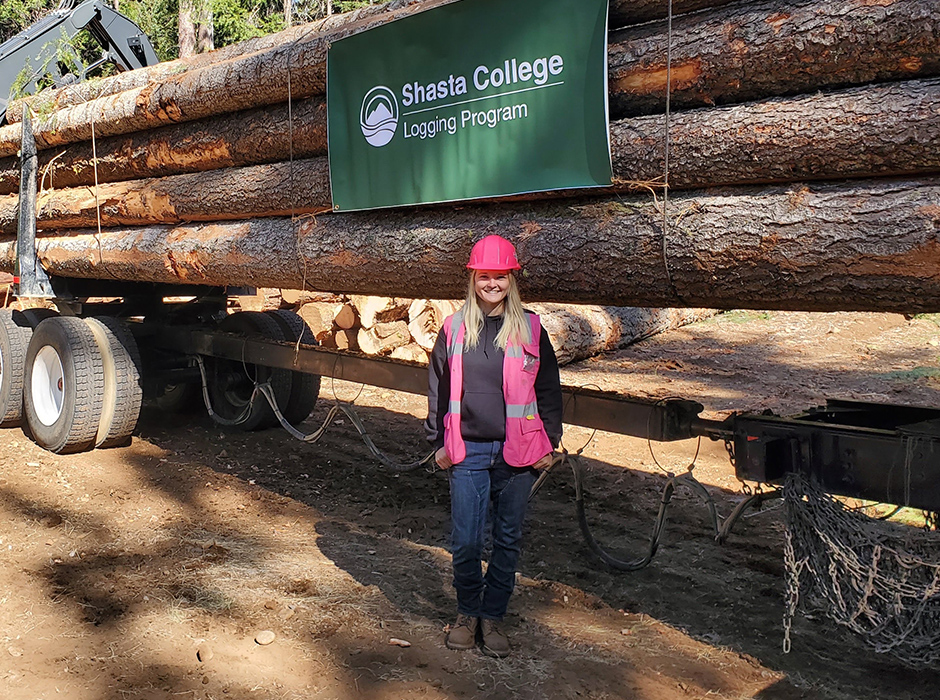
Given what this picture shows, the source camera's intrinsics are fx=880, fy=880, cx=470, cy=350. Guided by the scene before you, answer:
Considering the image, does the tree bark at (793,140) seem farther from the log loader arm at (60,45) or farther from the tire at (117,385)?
the log loader arm at (60,45)

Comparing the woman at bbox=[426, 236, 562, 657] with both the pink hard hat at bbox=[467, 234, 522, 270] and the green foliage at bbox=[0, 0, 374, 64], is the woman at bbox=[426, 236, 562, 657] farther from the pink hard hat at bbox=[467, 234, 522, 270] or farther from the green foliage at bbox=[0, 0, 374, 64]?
the green foliage at bbox=[0, 0, 374, 64]

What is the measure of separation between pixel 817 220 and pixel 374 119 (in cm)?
261

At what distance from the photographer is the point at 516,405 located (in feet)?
13.3

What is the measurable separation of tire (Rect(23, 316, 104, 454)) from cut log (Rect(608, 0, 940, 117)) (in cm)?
515

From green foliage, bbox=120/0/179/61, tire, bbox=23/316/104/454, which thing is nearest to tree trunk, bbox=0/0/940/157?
tire, bbox=23/316/104/454

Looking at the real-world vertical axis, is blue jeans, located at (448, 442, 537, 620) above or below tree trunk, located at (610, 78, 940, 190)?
below

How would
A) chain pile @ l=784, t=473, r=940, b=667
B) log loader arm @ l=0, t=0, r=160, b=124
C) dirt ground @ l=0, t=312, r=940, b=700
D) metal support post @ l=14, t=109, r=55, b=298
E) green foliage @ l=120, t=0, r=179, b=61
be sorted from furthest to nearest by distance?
green foliage @ l=120, t=0, r=179, b=61 → log loader arm @ l=0, t=0, r=160, b=124 → metal support post @ l=14, t=109, r=55, b=298 → dirt ground @ l=0, t=312, r=940, b=700 → chain pile @ l=784, t=473, r=940, b=667

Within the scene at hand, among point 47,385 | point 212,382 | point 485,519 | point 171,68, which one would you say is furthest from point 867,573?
point 47,385

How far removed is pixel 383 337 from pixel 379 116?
6.17 meters

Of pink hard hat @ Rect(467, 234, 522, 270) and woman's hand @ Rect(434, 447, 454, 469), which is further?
woman's hand @ Rect(434, 447, 454, 469)

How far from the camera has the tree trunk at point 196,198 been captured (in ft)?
18.6

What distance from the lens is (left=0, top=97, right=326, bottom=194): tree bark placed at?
567 cm

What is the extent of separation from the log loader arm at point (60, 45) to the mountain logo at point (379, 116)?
509 cm

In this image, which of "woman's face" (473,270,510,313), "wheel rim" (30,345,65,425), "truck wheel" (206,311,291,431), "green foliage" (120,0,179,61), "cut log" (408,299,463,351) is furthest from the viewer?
"green foliage" (120,0,179,61)
